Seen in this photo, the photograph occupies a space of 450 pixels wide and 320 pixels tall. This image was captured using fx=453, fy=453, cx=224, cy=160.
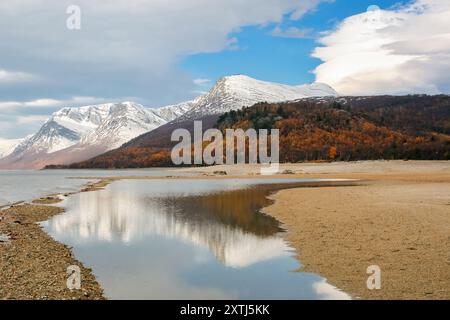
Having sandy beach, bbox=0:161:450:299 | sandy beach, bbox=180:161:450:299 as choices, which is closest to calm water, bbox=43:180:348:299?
sandy beach, bbox=0:161:450:299

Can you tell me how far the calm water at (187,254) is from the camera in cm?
1579

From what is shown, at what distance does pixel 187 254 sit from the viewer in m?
21.8

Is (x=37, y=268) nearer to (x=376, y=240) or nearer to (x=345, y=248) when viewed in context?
(x=345, y=248)

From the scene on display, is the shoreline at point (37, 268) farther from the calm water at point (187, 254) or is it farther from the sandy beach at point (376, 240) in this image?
the sandy beach at point (376, 240)

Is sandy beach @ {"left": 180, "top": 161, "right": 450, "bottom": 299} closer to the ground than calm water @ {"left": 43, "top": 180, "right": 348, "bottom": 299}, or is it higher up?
higher up

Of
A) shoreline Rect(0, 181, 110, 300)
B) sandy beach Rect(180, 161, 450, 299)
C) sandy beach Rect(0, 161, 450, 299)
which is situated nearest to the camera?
shoreline Rect(0, 181, 110, 300)

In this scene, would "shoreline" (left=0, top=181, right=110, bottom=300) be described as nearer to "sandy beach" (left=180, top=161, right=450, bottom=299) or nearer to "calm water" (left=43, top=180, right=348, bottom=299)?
"calm water" (left=43, top=180, right=348, bottom=299)

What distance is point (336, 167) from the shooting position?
123 metres

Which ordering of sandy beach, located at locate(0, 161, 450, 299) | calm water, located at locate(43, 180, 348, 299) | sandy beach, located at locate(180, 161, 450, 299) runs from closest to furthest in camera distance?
sandy beach, located at locate(0, 161, 450, 299)
sandy beach, located at locate(180, 161, 450, 299)
calm water, located at locate(43, 180, 348, 299)

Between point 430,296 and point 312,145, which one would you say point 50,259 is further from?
point 312,145

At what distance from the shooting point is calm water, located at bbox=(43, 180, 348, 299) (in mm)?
15789

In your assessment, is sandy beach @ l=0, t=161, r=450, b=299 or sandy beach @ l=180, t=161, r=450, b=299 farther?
sandy beach @ l=180, t=161, r=450, b=299
